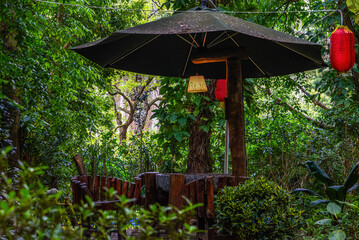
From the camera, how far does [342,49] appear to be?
475 cm

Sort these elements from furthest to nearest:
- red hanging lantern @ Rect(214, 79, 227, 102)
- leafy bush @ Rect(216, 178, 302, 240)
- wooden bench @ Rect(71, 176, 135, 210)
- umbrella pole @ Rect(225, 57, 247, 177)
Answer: red hanging lantern @ Rect(214, 79, 227, 102) < umbrella pole @ Rect(225, 57, 247, 177) < wooden bench @ Rect(71, 176, 135, 210) < leafy bush @ Rect(216, 178, 302, 240)

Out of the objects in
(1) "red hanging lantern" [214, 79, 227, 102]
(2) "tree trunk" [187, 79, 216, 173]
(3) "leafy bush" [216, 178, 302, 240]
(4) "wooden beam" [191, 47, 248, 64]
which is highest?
(4) "wooden beam" [191, 47, 248, 64]

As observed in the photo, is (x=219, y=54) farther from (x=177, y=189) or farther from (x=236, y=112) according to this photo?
(x=177, y=189)

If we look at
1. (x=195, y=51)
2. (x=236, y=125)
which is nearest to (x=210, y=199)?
(x=236, y=125)

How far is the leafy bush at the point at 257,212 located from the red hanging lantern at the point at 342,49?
2.24 m

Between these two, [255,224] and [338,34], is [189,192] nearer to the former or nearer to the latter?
[255,224]

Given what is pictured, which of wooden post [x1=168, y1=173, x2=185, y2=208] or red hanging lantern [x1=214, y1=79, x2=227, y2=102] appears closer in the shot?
wooden post [x1=168, y1=173, x2=185, y2=208]

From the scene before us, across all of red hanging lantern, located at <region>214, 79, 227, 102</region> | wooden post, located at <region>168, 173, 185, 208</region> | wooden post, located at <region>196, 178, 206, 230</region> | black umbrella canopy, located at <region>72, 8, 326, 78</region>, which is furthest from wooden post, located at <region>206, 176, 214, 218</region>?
red hanging lantern, located at <region>214, 79, 227, 102</region>

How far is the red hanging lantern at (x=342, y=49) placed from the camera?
Answer: 15.6ft

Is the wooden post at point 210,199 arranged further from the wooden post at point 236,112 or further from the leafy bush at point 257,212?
the wooden post at point 236,112

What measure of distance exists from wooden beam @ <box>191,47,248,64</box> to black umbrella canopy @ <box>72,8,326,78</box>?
82 mm

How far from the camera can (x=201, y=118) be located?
6.04 meters

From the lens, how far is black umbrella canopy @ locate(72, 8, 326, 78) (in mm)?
3826

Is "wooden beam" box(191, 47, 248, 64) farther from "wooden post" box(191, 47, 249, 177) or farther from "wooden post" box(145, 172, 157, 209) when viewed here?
"wooden post" box(145, 172, 157, 209)
